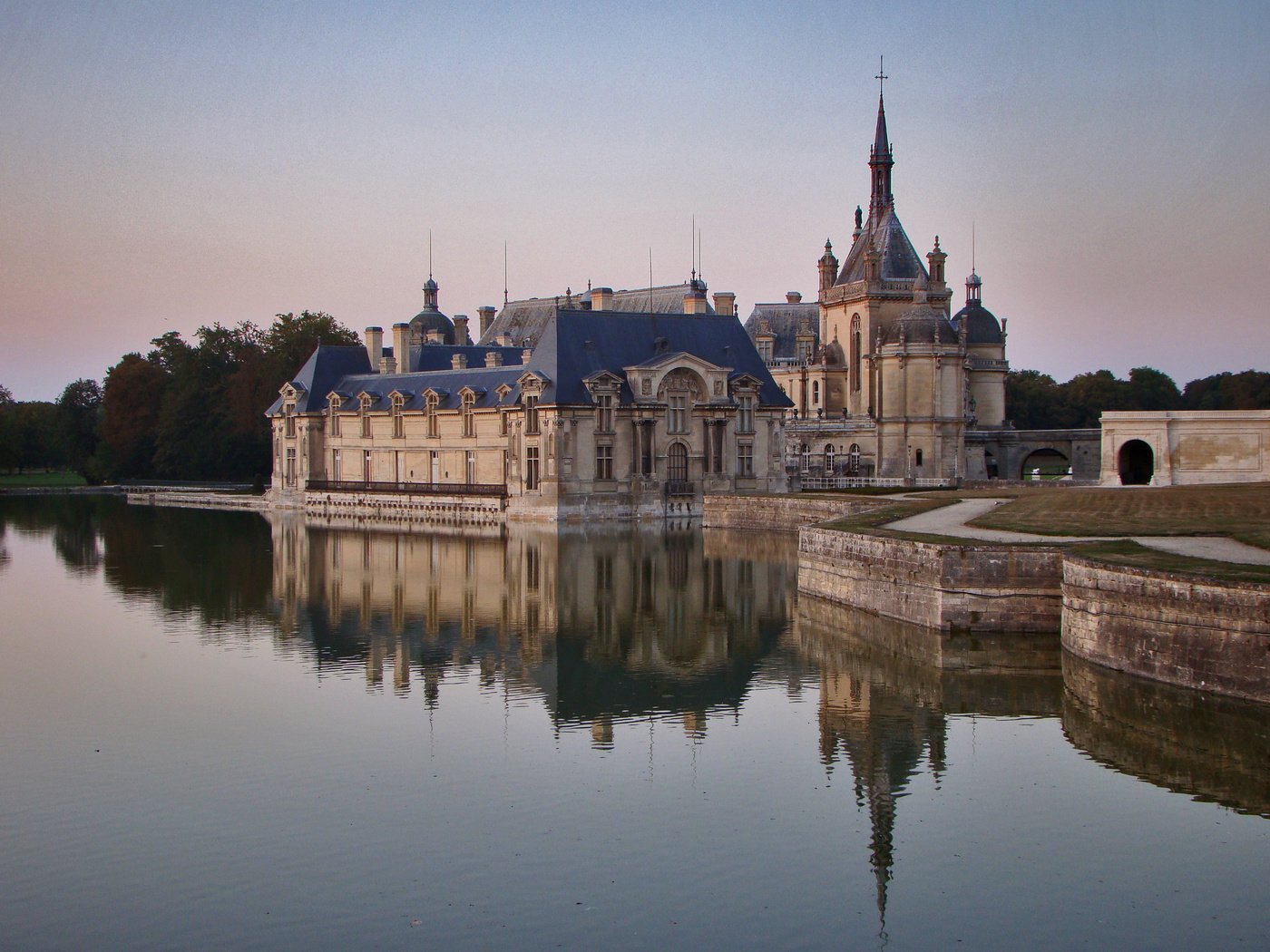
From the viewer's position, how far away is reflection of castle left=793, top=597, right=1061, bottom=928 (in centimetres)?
1681

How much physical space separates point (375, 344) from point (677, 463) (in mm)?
22808

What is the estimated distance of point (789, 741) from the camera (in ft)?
61.3

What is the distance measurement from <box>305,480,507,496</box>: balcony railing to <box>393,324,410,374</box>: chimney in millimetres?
6469

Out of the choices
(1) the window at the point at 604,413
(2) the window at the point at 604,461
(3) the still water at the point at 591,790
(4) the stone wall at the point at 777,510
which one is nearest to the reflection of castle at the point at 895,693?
(3) the still water at the point at 591,790

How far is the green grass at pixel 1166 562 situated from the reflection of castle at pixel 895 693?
1821mm

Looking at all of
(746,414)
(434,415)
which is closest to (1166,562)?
(746,414)

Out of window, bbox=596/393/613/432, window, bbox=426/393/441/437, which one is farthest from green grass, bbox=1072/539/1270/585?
window, bbox=426/393/441/437

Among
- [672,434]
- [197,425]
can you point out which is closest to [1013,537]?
[672,434]

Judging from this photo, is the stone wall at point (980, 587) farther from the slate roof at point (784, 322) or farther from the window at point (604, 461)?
the slate roof at point (784, 322)

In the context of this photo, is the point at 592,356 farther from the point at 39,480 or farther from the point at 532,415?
the point at 39,480

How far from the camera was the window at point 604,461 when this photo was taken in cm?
5669

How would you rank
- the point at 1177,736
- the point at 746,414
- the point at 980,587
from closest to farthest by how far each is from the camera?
the point at 1177,736 → the point at 980,587 → the point at 746,414

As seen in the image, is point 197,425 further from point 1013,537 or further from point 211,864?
point 211,864

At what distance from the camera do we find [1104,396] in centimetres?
9831
